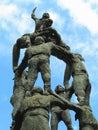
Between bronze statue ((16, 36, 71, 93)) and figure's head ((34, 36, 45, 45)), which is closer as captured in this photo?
bronze statue ((16, 36, 71, 93))

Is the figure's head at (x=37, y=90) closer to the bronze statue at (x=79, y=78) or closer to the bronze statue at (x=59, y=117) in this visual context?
the bronze statue at (x=59, y=117)

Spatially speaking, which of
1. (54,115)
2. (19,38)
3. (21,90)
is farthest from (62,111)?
(19,38)

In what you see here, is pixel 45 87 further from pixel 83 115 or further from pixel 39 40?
pixel 39 40

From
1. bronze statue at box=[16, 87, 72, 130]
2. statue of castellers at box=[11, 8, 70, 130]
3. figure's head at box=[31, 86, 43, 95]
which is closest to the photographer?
bronze statue at box=[16, 87, 72, 130]

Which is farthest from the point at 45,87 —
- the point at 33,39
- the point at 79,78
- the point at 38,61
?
the point at 33,39

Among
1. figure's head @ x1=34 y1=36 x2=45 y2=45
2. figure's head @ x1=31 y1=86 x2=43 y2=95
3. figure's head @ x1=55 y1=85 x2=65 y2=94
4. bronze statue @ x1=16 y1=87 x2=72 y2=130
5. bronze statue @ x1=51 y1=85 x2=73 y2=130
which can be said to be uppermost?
figure's head @ x1=34 y1=36 x2=45 y2=45

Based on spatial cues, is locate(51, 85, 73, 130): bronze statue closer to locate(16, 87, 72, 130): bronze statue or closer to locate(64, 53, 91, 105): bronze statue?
locate(64, 53, 91, 105): bronze statue

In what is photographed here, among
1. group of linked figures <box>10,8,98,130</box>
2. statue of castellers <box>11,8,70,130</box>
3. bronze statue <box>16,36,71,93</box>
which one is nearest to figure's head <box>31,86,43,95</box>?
group of linked figures <box>10,8,98,130</box>

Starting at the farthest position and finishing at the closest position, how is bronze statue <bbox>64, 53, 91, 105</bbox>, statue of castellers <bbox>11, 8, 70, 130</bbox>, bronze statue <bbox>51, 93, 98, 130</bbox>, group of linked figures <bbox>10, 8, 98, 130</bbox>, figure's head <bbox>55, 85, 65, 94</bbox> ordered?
figure's head <bbox>55, 85, 65, 94</bbox> < statue of castellers <bbox>11, 8, 70, 130</bbox> < bronze statue <bbox>64, 53, 91, 105</bbox> < bronze statue <bbox>51, 93, 98, 130</bbox> < group of linked figures <bbox>10, 8, 98, 130</bbox>

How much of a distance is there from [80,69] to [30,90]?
2.01 m

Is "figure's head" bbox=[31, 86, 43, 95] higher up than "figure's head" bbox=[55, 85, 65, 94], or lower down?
lower down

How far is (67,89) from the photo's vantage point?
60.0 ft

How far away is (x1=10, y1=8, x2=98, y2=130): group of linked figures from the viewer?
53.4 feet

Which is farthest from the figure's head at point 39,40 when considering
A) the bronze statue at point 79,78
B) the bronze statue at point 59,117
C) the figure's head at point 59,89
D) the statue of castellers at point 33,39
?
the bronze statue at point 59,117
